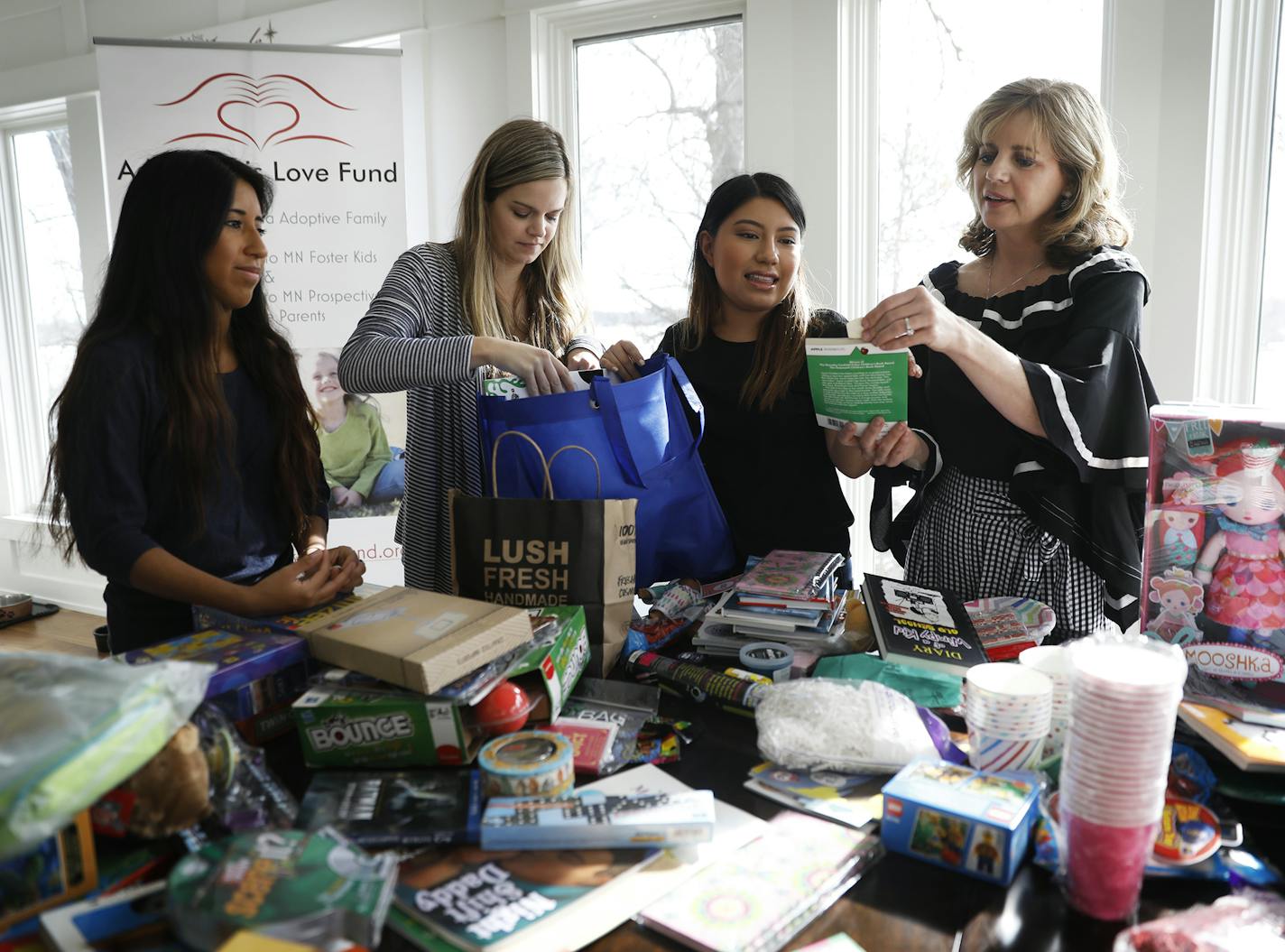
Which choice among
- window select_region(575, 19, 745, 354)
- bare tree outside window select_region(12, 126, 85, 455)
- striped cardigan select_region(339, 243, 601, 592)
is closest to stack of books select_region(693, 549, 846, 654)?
striped cardigan select_region(339, 243, 601, 592)

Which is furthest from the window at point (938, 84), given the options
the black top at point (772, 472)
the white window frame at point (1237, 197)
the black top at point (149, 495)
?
the black top at point (149, 495)

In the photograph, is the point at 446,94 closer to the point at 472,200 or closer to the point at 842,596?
the point at 472,200

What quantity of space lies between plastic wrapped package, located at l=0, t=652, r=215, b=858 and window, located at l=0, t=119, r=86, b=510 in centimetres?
483

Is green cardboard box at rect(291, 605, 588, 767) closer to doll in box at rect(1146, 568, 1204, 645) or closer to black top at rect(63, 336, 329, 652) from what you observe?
black top at rect(63, 336, 329, 652)

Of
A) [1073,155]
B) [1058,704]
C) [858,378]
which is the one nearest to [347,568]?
[858,378]

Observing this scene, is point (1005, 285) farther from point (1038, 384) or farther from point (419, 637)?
point (419, 637)

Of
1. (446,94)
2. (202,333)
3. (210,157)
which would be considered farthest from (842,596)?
(446,94)

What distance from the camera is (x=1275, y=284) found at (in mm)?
2783

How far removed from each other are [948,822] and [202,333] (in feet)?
4.41

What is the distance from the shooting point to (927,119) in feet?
10.6

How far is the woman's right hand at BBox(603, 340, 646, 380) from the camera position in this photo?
5.94 ft

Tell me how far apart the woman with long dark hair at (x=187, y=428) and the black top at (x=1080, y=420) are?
1130 millimetres

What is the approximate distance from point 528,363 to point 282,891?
108cm

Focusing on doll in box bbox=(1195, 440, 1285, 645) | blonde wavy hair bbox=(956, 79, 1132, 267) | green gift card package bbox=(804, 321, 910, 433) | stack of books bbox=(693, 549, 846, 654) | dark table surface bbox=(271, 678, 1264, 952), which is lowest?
dark table surface bbox=(271, 678, 1264, 952)
